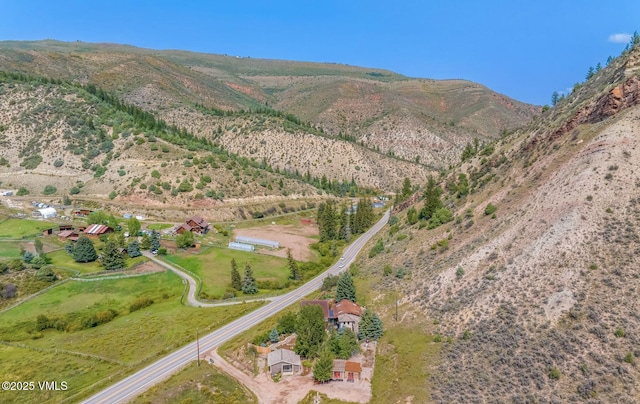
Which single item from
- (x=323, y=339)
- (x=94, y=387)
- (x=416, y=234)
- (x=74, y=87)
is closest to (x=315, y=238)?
(x=416, y=234)

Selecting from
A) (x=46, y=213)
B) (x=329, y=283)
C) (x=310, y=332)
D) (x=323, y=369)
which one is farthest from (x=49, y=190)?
(x=323, y=369)

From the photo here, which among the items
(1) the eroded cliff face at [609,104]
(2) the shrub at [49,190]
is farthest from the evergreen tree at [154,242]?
(1) the eroded cliff face at [609,104]

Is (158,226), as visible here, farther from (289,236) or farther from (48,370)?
(48,370)

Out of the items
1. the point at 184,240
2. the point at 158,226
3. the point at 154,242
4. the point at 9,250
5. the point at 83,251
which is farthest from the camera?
the point at 158,226

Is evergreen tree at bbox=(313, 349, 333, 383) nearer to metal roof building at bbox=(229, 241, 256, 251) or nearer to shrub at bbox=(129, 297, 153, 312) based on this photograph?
shrub at bbox=(129, 297, 153, 312)

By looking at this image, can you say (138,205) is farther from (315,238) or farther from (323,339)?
(323,339)

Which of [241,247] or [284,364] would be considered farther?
[241,247]

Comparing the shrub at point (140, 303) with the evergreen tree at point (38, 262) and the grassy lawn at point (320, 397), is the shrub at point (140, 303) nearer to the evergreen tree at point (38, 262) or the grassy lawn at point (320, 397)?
the evergreen tree at point (38, 262)
